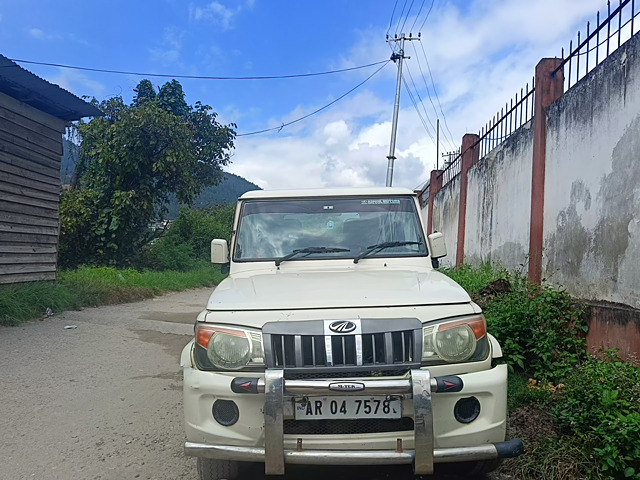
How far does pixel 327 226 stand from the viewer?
4.11 meters

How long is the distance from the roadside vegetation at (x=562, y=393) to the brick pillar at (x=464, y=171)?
5190mm

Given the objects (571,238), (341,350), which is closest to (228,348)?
(341,350)

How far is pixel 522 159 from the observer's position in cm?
728

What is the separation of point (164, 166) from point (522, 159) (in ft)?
38.9

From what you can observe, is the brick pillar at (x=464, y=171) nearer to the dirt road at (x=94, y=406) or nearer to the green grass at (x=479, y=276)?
the green grass at (x=479, y=276)

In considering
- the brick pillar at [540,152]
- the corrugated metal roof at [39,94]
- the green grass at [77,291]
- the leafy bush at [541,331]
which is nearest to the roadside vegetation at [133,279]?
the green grass at [77,291]

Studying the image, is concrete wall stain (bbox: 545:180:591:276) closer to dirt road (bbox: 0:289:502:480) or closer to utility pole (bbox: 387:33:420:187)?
dirt road (bbox: 0:289:502:480)

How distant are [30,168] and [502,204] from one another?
332 inches

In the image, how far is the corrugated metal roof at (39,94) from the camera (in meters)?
8.45

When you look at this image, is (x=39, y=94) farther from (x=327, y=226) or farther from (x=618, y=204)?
(x=618, y=204)

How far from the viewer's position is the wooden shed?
9336 mm

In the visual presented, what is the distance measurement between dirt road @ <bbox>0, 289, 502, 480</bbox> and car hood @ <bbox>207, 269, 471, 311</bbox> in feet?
3.58

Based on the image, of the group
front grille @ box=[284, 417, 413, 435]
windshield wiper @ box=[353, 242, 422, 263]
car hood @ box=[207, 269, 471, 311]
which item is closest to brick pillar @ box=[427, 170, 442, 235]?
windshield wiper @ box=[353, 242, 422, 263]

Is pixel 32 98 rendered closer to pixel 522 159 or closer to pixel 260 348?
pixel 522 159
